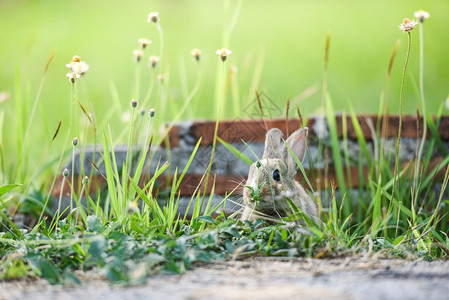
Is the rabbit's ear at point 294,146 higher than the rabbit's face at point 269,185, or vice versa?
the rabbit's ear at point 294,146

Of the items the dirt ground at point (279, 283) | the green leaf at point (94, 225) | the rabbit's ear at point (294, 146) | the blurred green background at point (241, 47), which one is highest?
the blurred green background at point (241, 47)

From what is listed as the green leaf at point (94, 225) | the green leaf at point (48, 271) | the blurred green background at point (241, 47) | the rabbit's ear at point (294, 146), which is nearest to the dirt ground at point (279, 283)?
the green leaf at point (48, 271)

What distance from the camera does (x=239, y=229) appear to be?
225cm

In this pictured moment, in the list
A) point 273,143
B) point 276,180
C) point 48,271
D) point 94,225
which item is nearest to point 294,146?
point 273,143

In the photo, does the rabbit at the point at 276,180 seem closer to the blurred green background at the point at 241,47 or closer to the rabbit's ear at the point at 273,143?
the rabbit's ear at the point at 273,143

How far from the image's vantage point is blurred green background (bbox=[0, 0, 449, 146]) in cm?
512

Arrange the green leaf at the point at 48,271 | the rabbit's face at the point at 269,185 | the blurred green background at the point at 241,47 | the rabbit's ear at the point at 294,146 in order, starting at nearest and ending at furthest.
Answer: the green leaf at the point at 48,271
the rabbit's face at the point at 269,185
the rabbit's ear at the point at 294,146
the blurred green background at the point at 241,47

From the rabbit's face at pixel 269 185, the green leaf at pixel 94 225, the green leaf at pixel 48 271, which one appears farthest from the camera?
the rabbit's face at pixel 269 185

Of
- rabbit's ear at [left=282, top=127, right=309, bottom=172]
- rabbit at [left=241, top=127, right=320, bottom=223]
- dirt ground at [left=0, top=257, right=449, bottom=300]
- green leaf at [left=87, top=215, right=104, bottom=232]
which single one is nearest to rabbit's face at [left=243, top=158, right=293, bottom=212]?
rabbit at [left=241, top=127, right=320, bottom=223]

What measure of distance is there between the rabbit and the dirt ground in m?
0.65

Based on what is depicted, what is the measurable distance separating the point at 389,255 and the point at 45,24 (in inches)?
263

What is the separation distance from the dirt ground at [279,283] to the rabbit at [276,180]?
2.12 feet

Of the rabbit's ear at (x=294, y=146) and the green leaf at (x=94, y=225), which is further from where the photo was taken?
the rabbit's ear at (x=294, y=146)

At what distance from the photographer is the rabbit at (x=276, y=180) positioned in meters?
2.66
